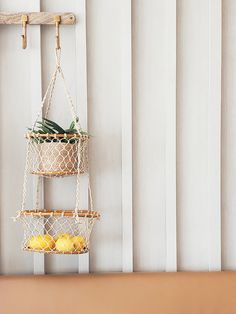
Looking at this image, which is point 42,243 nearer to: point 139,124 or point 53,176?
point 53,176

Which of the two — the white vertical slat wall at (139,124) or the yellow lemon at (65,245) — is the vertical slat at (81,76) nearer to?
the white vertical slat wall at (139,124)

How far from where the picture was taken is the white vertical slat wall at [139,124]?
8.56 ft

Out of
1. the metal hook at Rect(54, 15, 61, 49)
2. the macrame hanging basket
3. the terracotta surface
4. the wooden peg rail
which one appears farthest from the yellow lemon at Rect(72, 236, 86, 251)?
the wooden peg rail

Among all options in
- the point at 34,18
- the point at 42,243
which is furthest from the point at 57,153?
the point at 34,18

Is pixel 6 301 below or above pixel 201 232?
below

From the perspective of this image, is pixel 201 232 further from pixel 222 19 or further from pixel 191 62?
pixel 222 19

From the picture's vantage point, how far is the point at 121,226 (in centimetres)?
266

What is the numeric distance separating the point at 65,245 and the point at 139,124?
66cm

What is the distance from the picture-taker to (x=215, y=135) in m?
2.68

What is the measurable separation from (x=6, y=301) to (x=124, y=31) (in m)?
1.25

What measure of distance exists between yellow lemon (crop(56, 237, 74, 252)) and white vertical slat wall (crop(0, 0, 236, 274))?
0.81ft

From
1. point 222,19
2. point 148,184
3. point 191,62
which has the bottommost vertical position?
point 148,184

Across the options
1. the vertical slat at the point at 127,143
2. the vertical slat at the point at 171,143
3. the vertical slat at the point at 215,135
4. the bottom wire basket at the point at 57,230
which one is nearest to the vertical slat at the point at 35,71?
the bottom wire basket at the point at 57,230

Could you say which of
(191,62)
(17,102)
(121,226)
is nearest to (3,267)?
(121,226)
